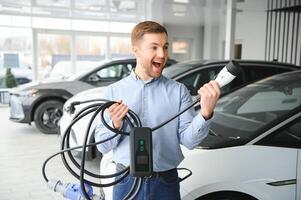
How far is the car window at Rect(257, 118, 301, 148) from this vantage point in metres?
2.19

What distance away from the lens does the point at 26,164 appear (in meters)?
4.55

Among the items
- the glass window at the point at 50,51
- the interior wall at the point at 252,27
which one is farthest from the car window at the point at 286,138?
the glass window at the point at 50,51

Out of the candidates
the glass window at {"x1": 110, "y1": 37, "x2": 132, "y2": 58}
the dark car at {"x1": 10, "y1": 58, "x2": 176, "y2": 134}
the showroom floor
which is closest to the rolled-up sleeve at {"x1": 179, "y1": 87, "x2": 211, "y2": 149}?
the showroom floor

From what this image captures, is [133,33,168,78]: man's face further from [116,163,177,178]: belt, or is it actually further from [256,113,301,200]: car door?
[256,113,301,200]: car door

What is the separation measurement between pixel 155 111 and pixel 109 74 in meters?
5.41

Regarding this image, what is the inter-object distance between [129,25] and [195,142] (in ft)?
36.3

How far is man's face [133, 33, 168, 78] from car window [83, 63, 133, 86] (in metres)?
5.21

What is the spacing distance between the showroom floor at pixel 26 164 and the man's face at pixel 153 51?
2.10 meters

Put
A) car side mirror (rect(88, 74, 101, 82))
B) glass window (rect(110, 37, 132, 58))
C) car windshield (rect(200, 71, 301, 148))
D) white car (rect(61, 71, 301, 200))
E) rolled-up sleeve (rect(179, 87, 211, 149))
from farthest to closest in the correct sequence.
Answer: glass window (rect(110, 37, 132, 58)) → car side mirror (rect(88, 74, 101, 82)) → car windshield (rect(200, 71, 301, 148)) → white car (rect(61, 71, 301, 200)) → rolled-up sleeve (rect(179, 87, 211, 149))

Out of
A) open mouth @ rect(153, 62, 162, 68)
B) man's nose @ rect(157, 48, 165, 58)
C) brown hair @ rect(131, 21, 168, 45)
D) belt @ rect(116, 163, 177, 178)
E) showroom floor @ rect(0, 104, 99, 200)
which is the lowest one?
showroom floor @ rect(0, 104, 99, 200)

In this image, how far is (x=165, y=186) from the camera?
145 cm

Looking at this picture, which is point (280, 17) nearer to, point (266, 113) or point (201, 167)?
point (266, 113)

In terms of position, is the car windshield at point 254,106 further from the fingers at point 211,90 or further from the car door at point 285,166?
the fingers at point 211,90

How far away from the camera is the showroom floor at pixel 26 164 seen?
3623 mm
